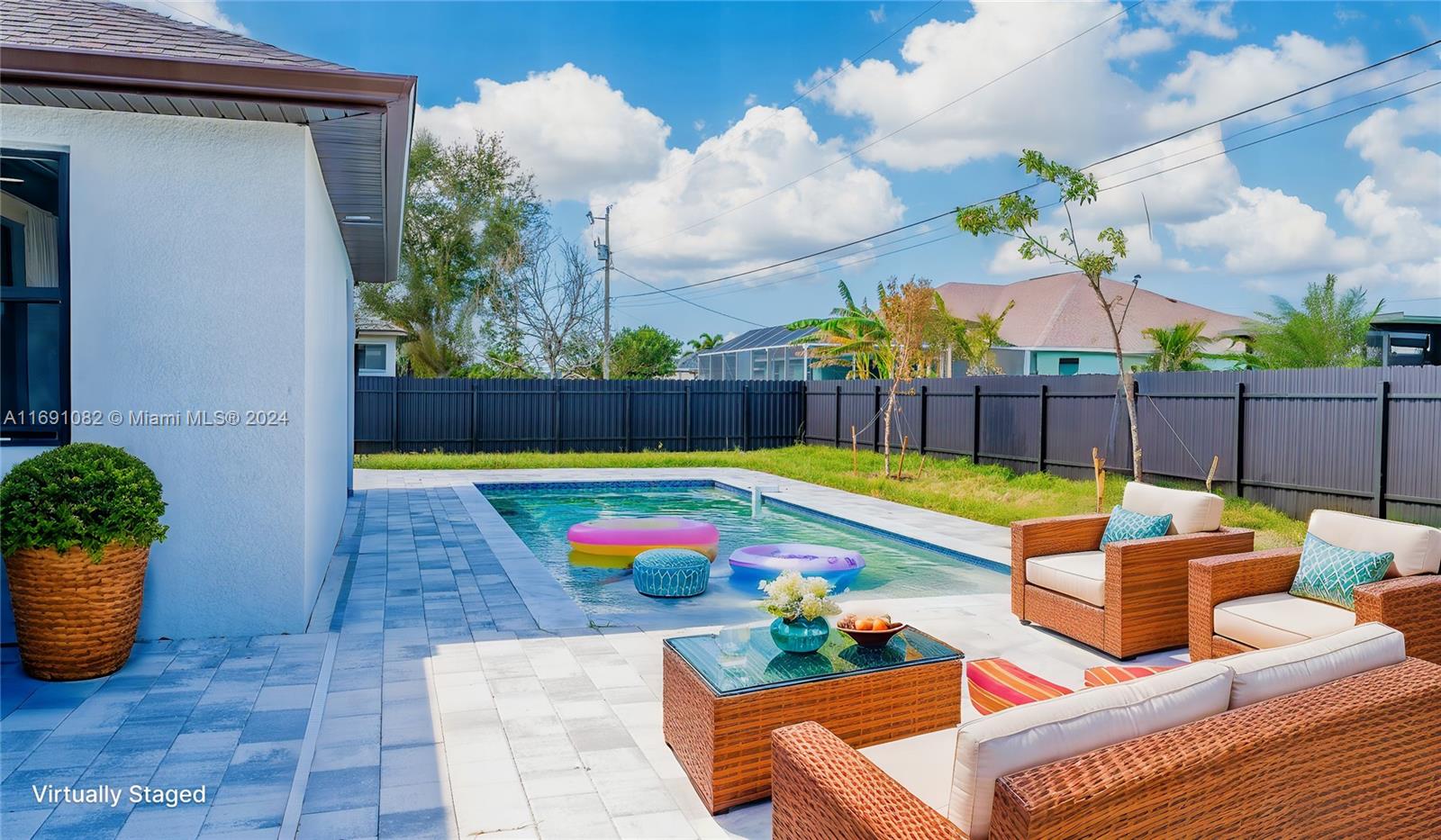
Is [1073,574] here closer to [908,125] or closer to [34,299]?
[34,299]

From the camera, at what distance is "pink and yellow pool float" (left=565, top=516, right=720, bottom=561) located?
9.03 m

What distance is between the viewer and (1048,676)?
188 inches

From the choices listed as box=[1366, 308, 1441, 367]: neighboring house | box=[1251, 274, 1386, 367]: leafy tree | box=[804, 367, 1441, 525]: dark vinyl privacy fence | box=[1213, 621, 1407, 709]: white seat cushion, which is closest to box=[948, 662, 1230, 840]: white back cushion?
box=[1213, 621, 1407, 709]: white seat cushion

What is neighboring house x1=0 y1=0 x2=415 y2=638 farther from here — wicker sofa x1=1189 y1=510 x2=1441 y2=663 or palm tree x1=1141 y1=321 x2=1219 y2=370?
palm tree x1=1141 y1=321 x2=1219 y2=370

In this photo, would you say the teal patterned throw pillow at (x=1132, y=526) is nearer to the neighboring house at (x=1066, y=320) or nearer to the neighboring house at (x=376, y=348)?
the neighboring house at (x=376, y=348)

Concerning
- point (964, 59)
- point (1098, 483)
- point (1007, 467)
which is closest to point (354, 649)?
point (1098, 483)

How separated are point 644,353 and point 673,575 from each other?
141 feet

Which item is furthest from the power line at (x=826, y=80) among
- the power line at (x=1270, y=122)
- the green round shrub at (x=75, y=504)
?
the green round shrub at (x=75, y=504)

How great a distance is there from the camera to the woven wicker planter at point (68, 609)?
4.35 m

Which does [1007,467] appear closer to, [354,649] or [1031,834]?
[354,649]

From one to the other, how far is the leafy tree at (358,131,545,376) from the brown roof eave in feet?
83.0

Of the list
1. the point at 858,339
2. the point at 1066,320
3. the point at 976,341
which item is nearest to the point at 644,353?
the point at 1066,320

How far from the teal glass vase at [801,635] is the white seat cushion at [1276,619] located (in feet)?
7.51

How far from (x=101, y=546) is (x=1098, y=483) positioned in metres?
8.33
